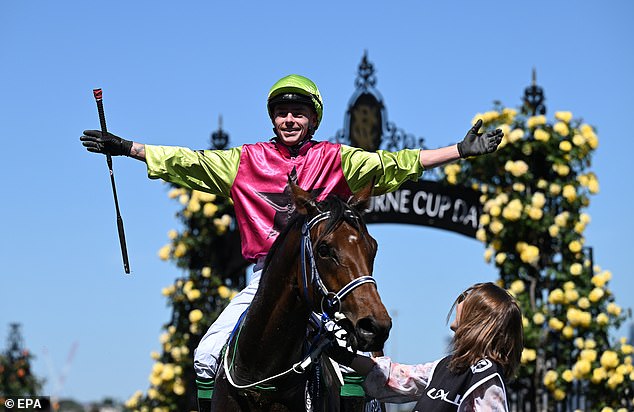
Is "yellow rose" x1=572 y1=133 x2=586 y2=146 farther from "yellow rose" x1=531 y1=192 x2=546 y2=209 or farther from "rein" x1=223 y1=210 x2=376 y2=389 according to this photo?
"rein" x1=223 y1=210 x2=376 y2=389

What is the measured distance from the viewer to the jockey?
Answer: 4.83m

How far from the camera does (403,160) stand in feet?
16.8

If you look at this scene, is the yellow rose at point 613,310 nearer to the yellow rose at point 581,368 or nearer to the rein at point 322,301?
the yellow rose at point 581,368

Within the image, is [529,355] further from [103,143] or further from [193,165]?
[103,143]

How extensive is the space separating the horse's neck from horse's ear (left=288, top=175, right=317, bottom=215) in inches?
4.0

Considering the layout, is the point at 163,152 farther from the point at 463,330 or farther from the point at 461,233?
the point at 461,233

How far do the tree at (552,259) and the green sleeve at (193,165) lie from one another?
214 inches

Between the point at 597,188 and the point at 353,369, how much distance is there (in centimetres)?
622

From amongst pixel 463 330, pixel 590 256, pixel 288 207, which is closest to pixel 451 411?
pixel 463 330

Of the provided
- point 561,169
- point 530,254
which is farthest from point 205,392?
point 561,169

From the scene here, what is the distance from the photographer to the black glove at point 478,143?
16.0ft

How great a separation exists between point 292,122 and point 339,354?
1.46 metres

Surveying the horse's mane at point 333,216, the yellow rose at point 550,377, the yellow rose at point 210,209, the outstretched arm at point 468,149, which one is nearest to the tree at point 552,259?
the yellow rose at point 550,377

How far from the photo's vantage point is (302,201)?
164 inches
